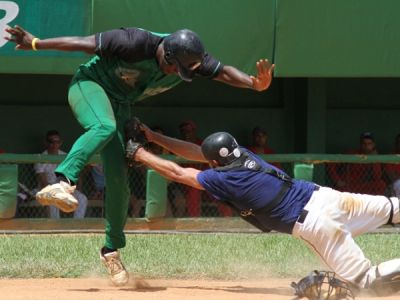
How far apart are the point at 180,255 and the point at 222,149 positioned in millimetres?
2933

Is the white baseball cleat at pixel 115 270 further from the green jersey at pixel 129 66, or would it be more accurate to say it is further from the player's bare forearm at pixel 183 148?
the green jersey at pixel 129 66

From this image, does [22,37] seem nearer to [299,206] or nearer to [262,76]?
[262,76]

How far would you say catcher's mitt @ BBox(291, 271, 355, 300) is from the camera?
227 inches

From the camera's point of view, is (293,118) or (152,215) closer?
(152,215)

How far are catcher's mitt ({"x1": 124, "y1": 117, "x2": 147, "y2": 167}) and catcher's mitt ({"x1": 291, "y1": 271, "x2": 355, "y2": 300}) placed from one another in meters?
1.43

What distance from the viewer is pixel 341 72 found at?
11.4m

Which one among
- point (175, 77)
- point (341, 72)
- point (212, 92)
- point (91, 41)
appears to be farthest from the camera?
point (212, 92)

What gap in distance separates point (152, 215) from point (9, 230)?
169cm

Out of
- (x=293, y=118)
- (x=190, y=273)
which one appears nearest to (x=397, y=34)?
(x=293, y=118)

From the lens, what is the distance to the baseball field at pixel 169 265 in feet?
21.4

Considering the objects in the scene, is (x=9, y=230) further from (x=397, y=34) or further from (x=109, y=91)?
(x=397, y=34)

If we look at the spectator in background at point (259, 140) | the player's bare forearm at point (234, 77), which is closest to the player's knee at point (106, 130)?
the player's bare forearm at point (234, 77)

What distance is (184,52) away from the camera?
20.7 ft

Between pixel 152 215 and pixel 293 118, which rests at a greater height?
pixel 293 118
